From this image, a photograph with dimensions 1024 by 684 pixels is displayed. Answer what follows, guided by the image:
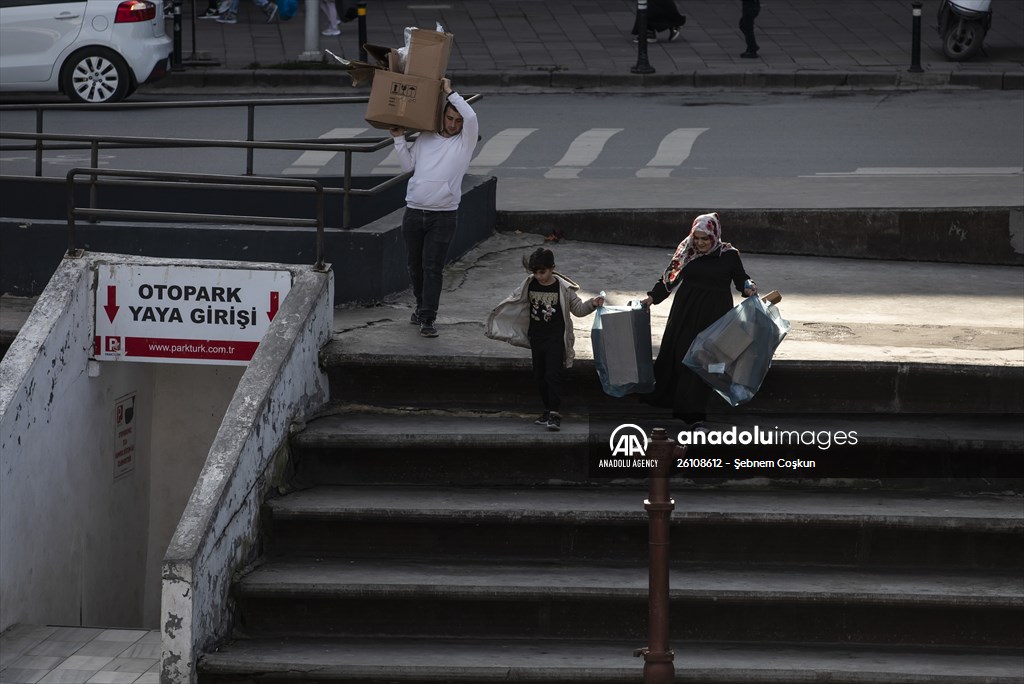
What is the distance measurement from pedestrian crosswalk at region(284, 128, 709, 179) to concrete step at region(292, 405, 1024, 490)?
668cm

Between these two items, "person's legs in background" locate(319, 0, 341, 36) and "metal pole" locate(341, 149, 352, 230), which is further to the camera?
"person's legs in background" locate(319, 0, 341, 36)

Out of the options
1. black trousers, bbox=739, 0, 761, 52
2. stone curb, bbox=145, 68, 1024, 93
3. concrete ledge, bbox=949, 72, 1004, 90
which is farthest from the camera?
black trousers, bbox=739, 0, 761, 52

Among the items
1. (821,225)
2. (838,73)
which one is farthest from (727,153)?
(838,73)

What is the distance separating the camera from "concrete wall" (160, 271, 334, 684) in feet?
24.7

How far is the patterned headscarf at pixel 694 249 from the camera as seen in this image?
8.68 metres

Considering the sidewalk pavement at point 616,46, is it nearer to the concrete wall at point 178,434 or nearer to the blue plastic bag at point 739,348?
the concrete wall at point 178,434

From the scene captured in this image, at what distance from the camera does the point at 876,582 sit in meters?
8.05

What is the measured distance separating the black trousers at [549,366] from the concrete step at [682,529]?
58 centimetres

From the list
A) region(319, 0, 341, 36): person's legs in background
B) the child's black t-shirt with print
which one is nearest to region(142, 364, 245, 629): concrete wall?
the child's black t-shirt with print

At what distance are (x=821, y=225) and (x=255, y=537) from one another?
19.7 feet

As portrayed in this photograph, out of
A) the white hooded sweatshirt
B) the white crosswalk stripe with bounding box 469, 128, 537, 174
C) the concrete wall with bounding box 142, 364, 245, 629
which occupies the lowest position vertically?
the concrete wall with bounding box 142, 364, 245, 629

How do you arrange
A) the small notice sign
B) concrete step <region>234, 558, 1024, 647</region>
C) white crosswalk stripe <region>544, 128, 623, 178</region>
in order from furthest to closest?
white crosswalk stripe <region>544, 128, 623, 178</region> < the small notice sign < concrete step <region>234, 558, 1024, 647</region>

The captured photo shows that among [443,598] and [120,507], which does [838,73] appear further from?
[443,598]

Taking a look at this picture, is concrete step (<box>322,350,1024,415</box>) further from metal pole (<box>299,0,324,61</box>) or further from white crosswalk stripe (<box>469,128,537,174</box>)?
metal pole (<box>299,0,324,61</box>)
